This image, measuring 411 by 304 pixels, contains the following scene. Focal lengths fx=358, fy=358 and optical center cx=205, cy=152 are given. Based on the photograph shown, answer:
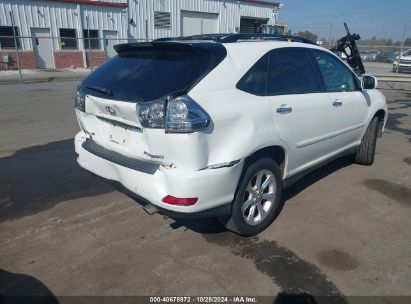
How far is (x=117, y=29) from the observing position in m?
26.2

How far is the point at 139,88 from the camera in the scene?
9.73 ft

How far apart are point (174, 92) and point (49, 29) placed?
945 inches

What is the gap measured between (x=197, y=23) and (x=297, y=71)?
28.6 metres

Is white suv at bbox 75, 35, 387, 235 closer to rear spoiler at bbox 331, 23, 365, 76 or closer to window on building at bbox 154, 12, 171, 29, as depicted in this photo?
rear spoiler at bbox 331, 23, 365, 76

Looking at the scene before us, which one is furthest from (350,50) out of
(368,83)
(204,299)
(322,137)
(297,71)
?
(204,299)

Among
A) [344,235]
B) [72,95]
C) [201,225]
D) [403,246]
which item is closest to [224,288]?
[201,225]

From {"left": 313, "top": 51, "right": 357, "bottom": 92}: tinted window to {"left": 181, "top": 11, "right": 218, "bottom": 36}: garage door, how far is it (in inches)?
1058

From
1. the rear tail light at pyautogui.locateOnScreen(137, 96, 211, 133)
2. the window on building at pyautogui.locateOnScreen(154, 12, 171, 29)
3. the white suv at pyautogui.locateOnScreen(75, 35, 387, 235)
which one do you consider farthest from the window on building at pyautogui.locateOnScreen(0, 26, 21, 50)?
the rear tail light at pyautogui.locateOnScreen(137, 96, 211, 133)

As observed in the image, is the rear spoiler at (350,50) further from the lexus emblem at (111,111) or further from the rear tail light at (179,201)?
the rear tail light at (179,201)

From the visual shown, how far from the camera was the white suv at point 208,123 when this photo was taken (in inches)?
109

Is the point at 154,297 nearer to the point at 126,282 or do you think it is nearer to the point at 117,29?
the point at 126,282

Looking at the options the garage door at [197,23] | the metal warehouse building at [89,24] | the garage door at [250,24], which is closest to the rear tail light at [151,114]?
the metal warehouse building at [89,24]

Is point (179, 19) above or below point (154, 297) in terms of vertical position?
above

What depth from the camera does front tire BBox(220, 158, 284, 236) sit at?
126 inches
